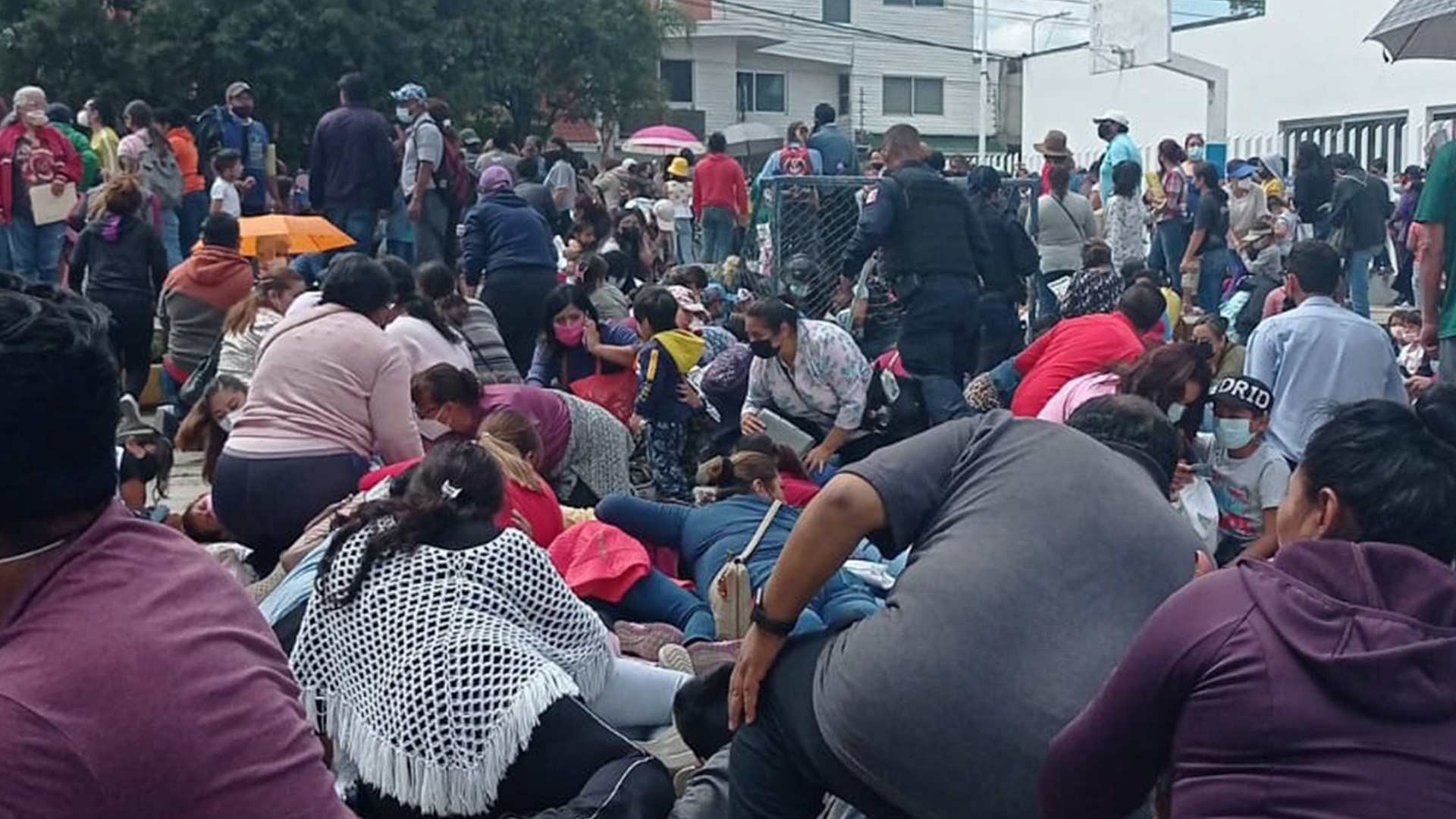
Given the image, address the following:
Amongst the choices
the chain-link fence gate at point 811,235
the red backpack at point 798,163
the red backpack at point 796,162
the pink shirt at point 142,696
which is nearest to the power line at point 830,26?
the red backpack at point 796,162

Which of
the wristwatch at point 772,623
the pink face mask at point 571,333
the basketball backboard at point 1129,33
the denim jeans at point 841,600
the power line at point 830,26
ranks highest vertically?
the power line at point 830,26

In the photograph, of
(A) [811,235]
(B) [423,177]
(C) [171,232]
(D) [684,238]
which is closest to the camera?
(A) [811,235]

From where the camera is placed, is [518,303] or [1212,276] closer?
[518,303]

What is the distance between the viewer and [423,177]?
12.0 m

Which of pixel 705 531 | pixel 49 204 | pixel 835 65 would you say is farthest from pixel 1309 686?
pixel 835 65

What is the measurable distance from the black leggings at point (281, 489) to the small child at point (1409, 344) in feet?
22.2

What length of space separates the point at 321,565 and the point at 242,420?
2.33 meters

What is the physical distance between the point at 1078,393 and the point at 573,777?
3.25 m

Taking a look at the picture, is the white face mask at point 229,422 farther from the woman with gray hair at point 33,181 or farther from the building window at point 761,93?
the building window at point 761,93

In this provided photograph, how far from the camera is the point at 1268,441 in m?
6.90

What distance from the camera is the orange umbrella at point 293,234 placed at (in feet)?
35.6

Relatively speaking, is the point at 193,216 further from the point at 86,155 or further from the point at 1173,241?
the point at 1173,241

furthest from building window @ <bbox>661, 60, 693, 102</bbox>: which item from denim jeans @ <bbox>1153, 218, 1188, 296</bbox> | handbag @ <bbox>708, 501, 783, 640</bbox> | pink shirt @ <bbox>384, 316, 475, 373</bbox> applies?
handbag @ <bbox>708, 501, 783, 640</bbox>

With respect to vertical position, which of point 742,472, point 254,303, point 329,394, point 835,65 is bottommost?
point 742,472
